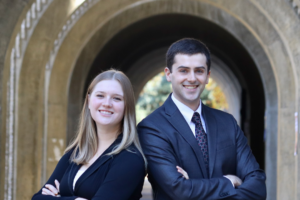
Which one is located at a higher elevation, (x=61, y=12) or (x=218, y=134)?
(x=61, y=12)

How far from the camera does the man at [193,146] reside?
2764mm

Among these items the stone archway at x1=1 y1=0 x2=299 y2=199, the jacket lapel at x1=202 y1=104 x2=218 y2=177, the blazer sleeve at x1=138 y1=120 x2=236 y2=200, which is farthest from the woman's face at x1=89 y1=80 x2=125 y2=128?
the stone archway at x1=1 y1=0 x2=299 y2=199

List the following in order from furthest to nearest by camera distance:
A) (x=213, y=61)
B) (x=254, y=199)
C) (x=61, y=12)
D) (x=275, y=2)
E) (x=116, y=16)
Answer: (x=213, y=61), (x=116, y=16), (x=61, y=12), (x=275, y=2), (x=254, y=199)

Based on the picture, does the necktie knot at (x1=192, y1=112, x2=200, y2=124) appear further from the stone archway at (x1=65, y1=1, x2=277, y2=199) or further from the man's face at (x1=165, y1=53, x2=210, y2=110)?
the stone archway at (x1=65, y1=1, x2=277, y2=199)

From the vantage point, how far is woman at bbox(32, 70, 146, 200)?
271 cm

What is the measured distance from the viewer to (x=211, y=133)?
117 inches

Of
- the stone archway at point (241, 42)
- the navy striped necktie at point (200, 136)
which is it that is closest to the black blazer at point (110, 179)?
the navy striped necktie at point (200, 136)

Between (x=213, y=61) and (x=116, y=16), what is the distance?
6.48 meters

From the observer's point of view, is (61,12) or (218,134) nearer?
(218,134)

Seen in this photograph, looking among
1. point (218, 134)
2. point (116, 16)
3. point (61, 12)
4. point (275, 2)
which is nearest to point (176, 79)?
point (218, 134)

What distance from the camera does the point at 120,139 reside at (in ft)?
9.60

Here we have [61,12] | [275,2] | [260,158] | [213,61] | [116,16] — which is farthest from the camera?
[213,61]

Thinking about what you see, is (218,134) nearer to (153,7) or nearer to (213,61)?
(153,7)

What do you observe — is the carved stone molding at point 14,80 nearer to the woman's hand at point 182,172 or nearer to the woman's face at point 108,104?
the woman's face at point 108,104
